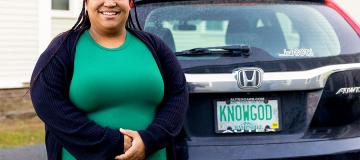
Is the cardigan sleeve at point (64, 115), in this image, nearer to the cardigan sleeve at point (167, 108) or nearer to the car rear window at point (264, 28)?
the cardigan sleeve at point (167, 108)

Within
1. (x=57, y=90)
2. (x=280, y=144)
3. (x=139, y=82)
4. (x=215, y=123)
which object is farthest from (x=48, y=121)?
(x=280, y=144)

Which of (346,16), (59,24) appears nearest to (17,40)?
(59,24)

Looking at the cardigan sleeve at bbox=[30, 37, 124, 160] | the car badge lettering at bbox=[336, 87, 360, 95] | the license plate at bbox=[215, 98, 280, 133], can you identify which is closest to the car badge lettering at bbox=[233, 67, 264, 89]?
the license plate at bbox=[215, 98, 280, 133]

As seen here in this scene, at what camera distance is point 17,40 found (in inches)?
372

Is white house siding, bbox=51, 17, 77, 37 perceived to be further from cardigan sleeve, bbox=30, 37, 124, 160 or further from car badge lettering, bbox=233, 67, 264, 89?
cardigan sleeve, bbox=30, 37, 124, 160

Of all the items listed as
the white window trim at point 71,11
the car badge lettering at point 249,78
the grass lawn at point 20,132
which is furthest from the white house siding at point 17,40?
the car badge lettering at point 249,78

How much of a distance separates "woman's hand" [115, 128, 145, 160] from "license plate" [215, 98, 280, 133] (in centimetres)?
89

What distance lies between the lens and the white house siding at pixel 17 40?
927cm

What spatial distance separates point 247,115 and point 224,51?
A: 367mm

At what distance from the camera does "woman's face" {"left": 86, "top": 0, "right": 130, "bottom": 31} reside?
2725mm

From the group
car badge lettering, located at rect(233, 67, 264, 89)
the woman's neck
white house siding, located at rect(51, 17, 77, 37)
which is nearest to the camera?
the woman's neck

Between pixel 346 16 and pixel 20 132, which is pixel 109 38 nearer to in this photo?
pixel 346 16

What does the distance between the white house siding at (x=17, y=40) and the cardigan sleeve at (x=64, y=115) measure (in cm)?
681

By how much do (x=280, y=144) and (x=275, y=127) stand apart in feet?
0.38
